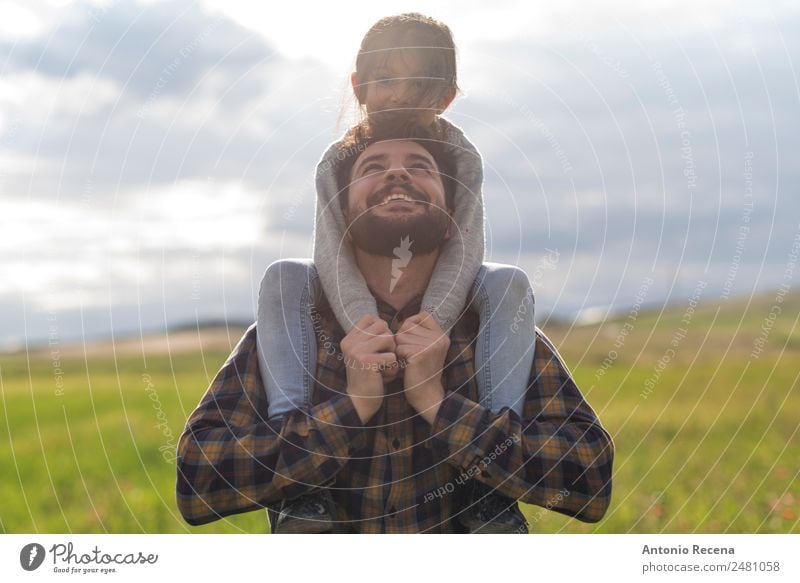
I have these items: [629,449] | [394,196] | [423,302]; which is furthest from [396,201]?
[629,449]

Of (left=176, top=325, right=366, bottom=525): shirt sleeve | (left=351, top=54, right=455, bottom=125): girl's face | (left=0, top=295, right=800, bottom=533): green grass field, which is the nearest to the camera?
(left=176, top=325, right=366, bottom=525): shirt sleeve

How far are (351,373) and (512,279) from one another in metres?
0.70

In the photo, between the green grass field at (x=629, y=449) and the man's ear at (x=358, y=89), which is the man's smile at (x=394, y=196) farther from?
the green grass field at (x=629, y=449)

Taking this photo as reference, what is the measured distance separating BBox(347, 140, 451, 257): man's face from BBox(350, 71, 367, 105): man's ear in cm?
30

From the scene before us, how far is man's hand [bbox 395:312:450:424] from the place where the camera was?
3.13m

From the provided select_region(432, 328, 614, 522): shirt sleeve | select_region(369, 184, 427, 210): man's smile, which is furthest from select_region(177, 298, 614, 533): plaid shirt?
select_region(369, 184, 427, 210): man's smile

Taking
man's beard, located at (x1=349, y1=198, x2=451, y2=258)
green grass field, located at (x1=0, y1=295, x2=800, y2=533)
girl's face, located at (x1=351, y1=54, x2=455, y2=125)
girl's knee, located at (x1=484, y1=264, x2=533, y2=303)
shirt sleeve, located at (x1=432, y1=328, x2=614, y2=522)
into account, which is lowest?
green grass field, located at (x1=0, y1=295, x2=800, y2=533)

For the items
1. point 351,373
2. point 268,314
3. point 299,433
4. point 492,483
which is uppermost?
point 268,314

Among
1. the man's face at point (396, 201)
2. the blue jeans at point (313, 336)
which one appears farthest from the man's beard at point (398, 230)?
the blue jeans at point (313, 336)

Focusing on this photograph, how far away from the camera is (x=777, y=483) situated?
6207mm

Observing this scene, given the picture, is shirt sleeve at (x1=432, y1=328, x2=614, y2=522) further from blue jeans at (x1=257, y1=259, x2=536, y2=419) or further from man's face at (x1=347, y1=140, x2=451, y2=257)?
man's face at (x1=347, y1=140, x2=451, y2=257)

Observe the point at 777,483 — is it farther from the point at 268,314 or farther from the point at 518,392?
the point at 268,314
